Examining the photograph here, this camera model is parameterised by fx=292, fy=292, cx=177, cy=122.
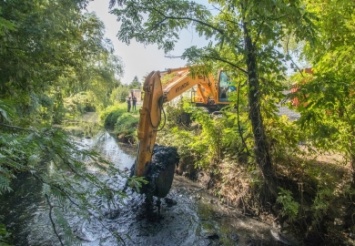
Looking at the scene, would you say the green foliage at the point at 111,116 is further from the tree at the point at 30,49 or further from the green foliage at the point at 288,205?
the green foliage at the point at 288,205

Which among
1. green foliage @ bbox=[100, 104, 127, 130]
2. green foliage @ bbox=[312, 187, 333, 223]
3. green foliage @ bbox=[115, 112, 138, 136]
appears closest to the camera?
green foliage @ bbox=[312, 187, 333, 223]

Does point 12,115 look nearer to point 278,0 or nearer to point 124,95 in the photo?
point 278,0

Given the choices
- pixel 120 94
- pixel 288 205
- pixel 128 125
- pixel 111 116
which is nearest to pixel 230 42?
pixel 288 205

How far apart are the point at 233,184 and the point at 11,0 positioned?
496 cm

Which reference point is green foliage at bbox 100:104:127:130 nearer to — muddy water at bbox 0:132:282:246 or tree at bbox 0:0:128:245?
tree at bbox 0:0:128:245

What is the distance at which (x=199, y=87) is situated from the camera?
1066cm

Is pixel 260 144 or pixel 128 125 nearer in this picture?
pixel 260 144

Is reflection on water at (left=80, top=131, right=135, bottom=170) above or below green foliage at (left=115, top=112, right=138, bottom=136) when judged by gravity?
below

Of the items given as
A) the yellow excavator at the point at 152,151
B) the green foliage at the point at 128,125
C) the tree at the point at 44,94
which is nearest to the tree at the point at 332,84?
the yellow excavator at the point at 152,151

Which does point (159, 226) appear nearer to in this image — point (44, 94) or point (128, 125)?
point (44, 94)

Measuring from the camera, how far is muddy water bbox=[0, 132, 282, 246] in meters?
4.37

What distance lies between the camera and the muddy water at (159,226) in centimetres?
437

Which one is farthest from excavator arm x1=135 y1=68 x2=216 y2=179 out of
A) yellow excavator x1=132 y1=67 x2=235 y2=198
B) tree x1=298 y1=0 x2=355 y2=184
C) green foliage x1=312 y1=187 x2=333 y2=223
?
green foliage x1=312 y1=187 x2=333 y2=223

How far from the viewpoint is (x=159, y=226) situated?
4.92m
